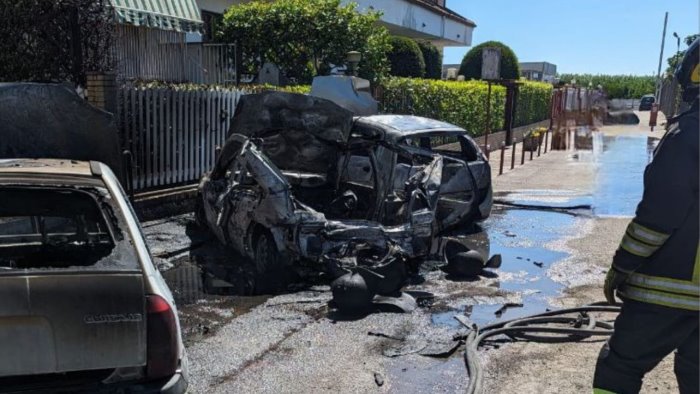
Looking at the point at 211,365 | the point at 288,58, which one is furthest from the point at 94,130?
the point at 288,58

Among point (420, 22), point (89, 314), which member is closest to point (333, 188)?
point (89, 314)

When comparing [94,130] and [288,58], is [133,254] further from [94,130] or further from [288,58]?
[288,58]

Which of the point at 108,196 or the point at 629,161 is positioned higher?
the point at 108,196

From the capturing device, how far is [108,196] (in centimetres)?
301

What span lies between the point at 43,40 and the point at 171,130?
217 centimetres

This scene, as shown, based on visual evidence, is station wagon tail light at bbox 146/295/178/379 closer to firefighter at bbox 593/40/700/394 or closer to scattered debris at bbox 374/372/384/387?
scattered debris at bbox 374/372/384/387

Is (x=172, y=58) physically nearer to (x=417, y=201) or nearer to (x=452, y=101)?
(x=452, y=101)

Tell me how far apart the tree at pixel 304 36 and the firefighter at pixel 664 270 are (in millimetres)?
11172

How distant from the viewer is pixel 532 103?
27.1 meters

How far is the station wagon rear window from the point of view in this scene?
A: 298 centimetres

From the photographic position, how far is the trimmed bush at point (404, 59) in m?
19.4

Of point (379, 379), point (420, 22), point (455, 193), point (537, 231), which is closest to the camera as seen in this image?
point (379, 379)

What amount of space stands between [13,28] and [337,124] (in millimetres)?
5147

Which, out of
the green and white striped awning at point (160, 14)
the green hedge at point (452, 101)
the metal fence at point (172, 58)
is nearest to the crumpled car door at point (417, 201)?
the green and white striped awning at point (160, 14)
